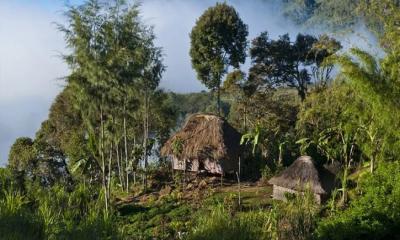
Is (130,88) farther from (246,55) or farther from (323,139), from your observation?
(246,55)

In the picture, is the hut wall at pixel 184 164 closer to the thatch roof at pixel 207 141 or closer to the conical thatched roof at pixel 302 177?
the thatch roof at pixel 207 141

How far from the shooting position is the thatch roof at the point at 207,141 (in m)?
19.3

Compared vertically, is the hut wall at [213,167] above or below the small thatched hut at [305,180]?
above

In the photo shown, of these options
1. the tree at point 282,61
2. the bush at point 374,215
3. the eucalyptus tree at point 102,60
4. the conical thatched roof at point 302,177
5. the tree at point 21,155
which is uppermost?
the tree at point 282,61

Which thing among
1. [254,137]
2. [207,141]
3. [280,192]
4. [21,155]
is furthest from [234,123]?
[280,192]

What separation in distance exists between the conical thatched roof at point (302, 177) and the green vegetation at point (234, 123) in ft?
1.82

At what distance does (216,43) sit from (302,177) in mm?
13353

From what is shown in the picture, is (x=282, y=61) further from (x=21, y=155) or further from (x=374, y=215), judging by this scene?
(x=374, y=215)

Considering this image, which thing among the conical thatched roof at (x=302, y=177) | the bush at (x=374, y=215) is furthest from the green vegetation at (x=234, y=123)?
the conical thatched roof at (x=302, y=177)

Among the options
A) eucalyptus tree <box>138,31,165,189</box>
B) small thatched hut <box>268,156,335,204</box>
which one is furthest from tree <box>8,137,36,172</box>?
small thatched hut <box>268,156,335,204</box>

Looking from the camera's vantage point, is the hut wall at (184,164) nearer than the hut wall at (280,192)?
No

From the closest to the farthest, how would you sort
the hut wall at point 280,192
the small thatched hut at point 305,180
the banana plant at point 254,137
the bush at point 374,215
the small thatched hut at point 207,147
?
the bush at point 374,215 → the small thatched hut at point 305,180 → the hut wall at point 280,192 → the banana plant at point 254,137 → the small thatched hut at point 207,147

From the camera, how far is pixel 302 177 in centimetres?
1527

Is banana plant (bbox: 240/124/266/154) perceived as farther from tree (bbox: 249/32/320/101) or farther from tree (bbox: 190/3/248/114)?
tree (bbox: 249/32/320/101)
